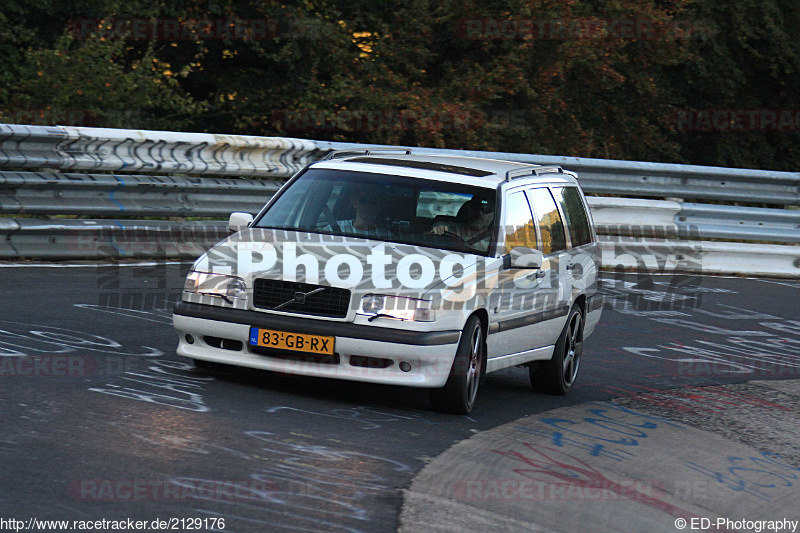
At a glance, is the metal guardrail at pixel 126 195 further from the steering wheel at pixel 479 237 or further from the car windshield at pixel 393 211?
the steering wheel at pixel 479 237

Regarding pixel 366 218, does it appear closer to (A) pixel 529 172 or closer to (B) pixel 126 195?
(A) pixel 529 172

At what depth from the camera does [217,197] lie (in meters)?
14.5

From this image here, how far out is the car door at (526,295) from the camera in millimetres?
8336

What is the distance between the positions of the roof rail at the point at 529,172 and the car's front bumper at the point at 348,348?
6.39ft

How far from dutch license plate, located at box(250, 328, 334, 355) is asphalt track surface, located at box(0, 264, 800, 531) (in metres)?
0.33

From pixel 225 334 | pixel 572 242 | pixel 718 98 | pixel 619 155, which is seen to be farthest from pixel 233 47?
pixel 225 334

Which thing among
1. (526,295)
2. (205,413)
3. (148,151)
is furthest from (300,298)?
(148,151)

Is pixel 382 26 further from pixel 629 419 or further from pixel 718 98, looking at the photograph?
pixel 629 419

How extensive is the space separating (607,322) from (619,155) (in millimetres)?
12834

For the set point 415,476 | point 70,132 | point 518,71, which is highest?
point 518,71

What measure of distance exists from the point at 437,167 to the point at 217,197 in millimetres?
5883

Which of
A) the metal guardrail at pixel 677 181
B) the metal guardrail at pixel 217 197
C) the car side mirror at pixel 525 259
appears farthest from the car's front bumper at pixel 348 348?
the metal guardrail at pixel 677 181

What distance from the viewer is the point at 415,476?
239 inches

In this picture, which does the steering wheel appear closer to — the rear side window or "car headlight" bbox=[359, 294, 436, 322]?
"car headlight" bbox=[359, 294, 436, 322]
